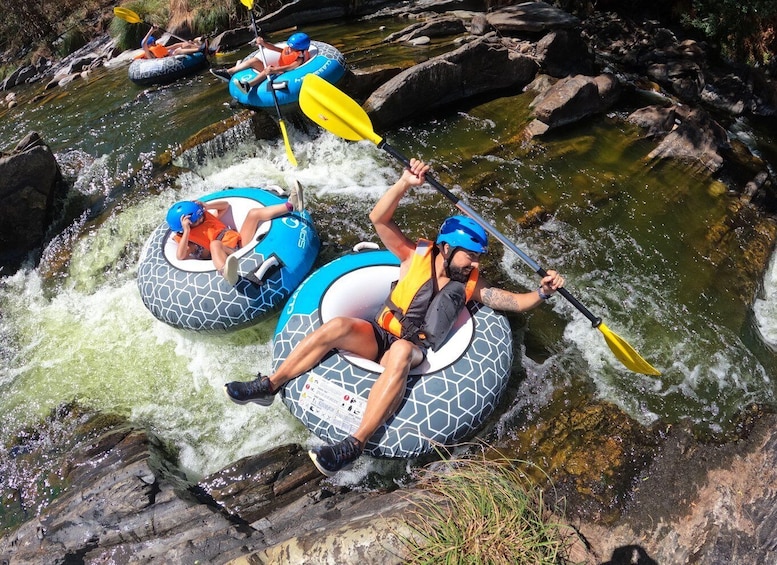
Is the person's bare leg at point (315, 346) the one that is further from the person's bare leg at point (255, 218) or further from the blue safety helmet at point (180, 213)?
the blue safety helmet at point (180, 213)

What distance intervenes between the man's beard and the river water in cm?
87

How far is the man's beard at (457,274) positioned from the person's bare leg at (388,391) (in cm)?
54

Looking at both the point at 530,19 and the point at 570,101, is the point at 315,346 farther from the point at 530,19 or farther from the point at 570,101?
the point at 530,19

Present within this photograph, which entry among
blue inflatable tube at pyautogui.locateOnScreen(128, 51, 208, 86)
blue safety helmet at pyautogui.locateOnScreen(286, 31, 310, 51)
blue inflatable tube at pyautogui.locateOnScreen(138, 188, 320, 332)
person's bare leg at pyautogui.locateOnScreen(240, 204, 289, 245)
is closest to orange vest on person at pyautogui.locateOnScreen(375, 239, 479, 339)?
blue inflatable tube at pyautogui.locateOnScreen(138, 188, 320, 332)

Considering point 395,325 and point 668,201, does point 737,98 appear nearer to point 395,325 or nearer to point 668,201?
point 668,201

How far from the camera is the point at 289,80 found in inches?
232

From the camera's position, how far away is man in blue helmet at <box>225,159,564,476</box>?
273 cm

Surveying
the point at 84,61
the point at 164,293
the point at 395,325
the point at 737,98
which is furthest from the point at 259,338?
the point at 84,61

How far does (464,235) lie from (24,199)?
4494 millimetres

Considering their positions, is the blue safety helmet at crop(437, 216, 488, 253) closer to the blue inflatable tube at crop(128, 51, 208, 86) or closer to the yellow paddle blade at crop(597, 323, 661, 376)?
the yellow paddle blade at crop(597, 323, 661, 376)

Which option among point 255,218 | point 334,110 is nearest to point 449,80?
point 334,110

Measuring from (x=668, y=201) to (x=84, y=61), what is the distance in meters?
10.5

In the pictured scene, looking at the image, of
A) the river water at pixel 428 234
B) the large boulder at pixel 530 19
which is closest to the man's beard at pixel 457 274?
the river water at pixel 428 234

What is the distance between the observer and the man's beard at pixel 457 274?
304cm
